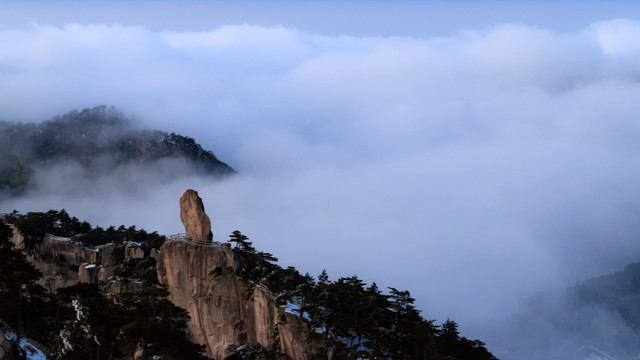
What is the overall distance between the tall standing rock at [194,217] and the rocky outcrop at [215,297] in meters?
1.61

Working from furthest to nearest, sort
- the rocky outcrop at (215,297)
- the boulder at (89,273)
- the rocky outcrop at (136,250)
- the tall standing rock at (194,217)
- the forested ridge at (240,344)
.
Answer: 1. the boulder at (89,273)
2. the rocky outcrop at (136,250)
3. the tall standing rock at (194,217)
4. the rocky outcrop at (215,297)
5. the forested ridge at (240,344)

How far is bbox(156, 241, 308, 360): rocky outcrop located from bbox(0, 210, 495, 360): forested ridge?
4.51ft

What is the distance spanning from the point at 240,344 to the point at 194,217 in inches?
654

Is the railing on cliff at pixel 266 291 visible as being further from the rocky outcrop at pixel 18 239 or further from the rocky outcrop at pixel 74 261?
the rocky outcrop at pixel 18 239

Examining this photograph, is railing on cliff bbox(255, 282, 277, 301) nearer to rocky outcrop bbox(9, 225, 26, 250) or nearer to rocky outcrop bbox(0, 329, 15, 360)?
rocky outcrop bbox(0, 329, 15, 360)

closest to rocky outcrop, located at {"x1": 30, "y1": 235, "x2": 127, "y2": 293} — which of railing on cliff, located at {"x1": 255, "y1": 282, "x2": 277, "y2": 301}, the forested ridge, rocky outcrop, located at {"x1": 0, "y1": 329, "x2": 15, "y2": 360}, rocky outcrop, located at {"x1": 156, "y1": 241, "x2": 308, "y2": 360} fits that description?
the forested ridge

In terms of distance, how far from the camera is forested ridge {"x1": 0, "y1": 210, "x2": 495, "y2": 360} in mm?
50188

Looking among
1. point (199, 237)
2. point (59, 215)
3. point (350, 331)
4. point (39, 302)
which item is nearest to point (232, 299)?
point (199, 237)

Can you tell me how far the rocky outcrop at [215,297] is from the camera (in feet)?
231

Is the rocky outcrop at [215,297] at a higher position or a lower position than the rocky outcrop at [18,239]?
lower

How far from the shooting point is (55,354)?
53.9 meters

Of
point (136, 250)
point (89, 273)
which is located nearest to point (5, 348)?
point (136, 250)

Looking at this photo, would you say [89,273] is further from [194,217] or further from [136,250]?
[194,217]

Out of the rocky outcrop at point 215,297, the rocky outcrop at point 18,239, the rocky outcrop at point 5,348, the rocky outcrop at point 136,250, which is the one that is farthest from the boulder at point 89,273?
the rocky outcrop at point 5,348
